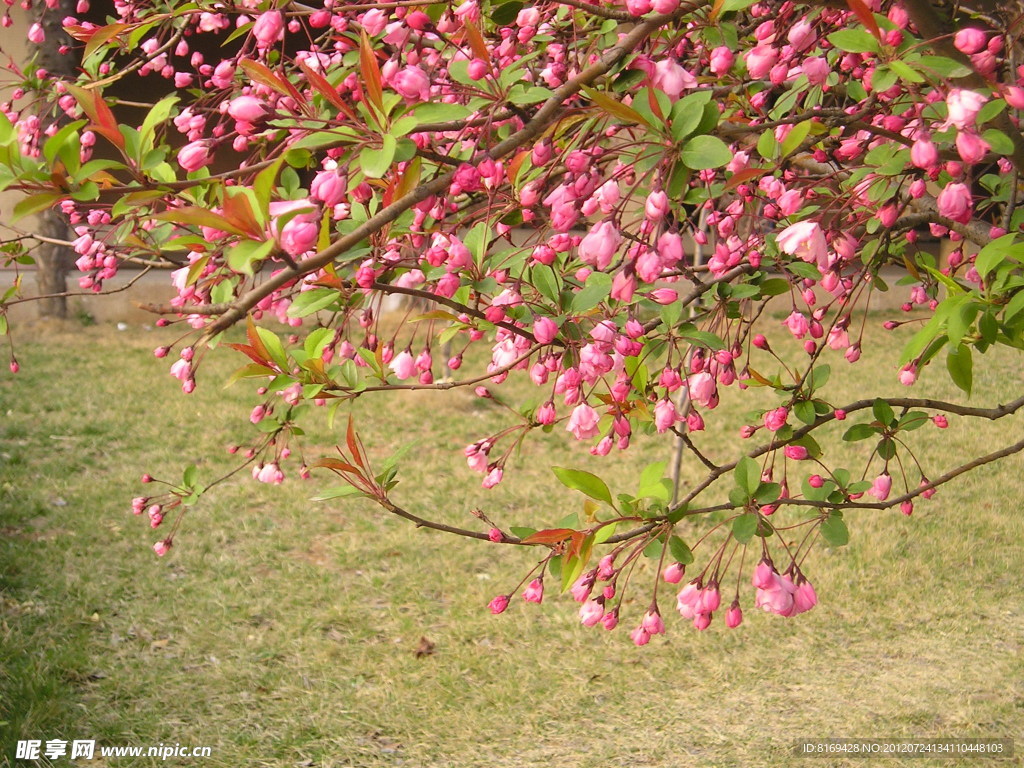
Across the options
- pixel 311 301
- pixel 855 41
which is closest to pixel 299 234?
pixel 311 301

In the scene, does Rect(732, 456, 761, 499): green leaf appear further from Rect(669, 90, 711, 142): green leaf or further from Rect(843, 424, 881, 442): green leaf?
Rect(669, 90, 711, 142): green leaf

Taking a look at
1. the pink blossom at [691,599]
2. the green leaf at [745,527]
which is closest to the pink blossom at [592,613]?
the pink blossom at [691,599]

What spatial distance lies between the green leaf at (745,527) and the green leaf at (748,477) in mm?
51

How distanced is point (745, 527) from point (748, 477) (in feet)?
0.32

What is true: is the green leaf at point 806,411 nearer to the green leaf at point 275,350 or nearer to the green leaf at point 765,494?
the green leaf at point 765,494

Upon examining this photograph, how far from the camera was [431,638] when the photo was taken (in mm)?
3674

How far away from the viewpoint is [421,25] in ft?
4.58

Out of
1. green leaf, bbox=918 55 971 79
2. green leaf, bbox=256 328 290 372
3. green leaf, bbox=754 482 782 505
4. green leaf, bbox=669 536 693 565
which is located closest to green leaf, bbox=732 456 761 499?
green leaf, bbox=754 482 782 505

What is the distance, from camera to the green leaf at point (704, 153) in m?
1.19

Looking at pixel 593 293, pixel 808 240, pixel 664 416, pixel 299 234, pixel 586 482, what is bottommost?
pixel 664 416

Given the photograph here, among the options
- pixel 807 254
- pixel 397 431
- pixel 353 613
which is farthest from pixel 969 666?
pixel 397 431

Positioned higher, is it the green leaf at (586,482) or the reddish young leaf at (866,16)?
the reddish young leaf at (866,16)

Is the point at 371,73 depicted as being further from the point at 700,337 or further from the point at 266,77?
the point at 700,337

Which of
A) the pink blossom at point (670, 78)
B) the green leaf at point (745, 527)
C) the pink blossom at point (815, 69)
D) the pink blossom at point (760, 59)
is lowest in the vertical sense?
the green leaf at point (745, 527)
